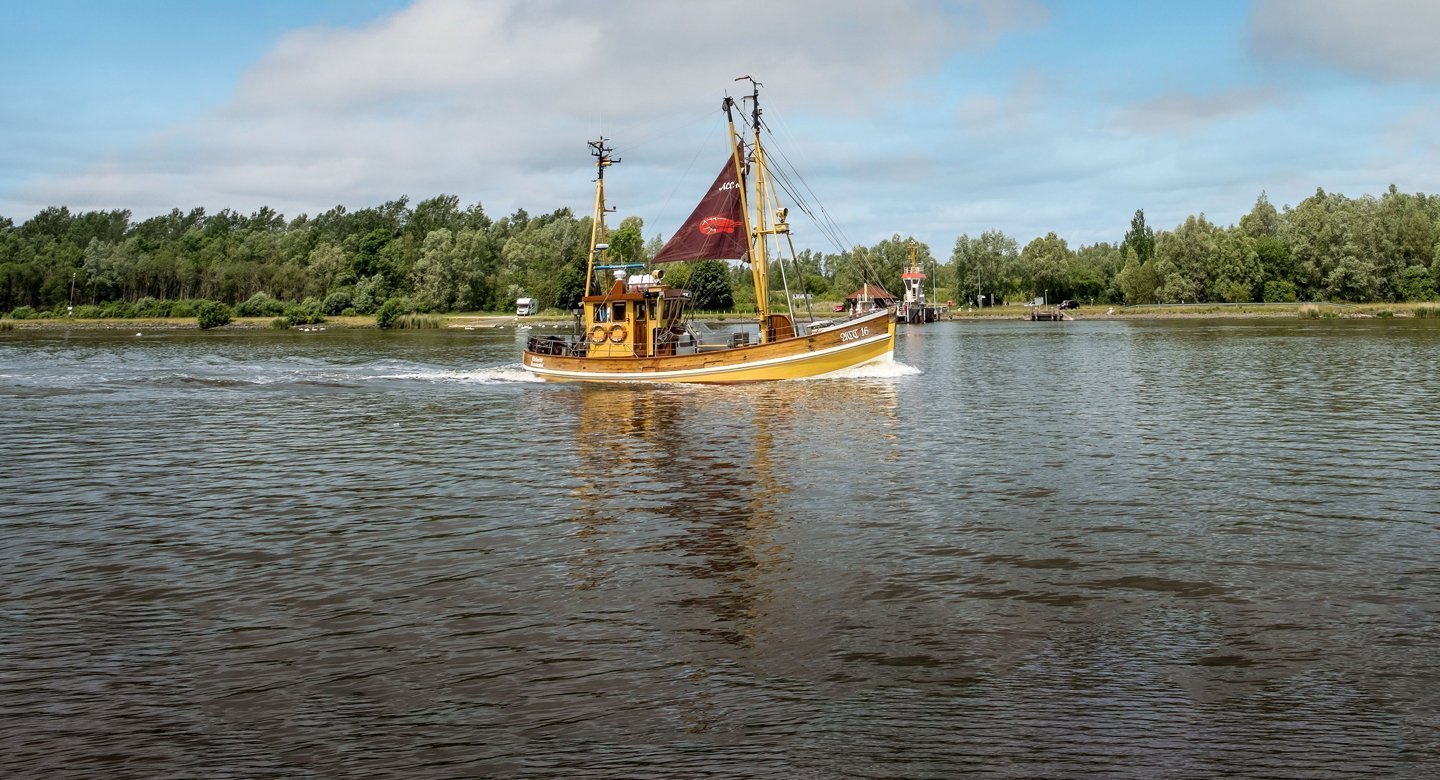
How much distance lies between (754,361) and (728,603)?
114ft

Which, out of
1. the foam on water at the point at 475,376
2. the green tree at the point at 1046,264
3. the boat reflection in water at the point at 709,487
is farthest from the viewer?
the green tree at the point at 1046,264

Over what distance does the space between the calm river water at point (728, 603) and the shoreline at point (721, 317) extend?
375 ft

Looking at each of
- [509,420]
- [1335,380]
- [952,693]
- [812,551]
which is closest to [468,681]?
[952,693]

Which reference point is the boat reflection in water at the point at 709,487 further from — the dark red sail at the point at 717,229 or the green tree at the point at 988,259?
the green tree at the point at 988,259

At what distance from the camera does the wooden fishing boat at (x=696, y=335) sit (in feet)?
158

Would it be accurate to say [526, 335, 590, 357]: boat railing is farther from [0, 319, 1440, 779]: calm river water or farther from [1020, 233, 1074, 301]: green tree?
[1020, 233, 1074, 301]: green tree

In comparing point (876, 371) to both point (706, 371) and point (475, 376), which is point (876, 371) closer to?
point (706, 371)

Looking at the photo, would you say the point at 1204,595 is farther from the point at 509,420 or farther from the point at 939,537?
the point at 509,420

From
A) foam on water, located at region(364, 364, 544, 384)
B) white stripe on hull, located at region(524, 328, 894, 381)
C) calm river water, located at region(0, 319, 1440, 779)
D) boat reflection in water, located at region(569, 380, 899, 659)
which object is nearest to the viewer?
calm river water, located at region(0, 319, 1440, 779)

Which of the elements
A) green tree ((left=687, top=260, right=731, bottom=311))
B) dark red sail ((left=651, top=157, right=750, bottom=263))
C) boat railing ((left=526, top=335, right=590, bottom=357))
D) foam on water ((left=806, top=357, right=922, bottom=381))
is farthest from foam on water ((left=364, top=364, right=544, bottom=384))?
green tree ((left=687, top=260, right=731, bottom=311))

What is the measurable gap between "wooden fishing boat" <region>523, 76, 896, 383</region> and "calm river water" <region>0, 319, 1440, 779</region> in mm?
17752

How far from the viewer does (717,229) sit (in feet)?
163

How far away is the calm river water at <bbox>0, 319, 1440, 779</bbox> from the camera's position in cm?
891

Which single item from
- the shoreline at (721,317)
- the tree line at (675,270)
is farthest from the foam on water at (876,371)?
the tree line at (675,270)
